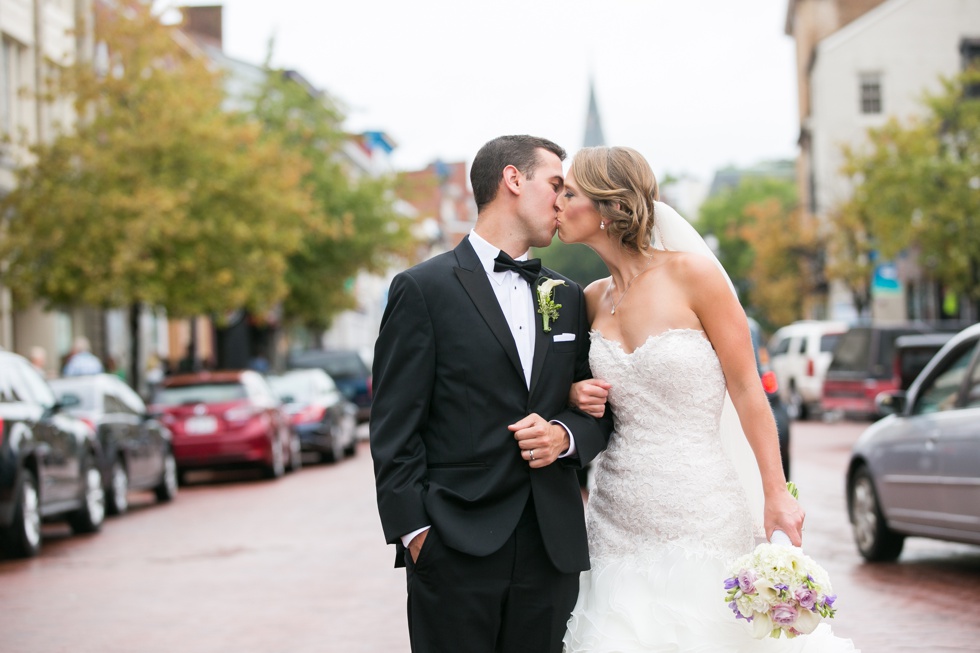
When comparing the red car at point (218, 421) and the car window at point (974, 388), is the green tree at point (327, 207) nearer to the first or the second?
the red car at point (218, 421)

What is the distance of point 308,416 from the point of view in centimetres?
2405

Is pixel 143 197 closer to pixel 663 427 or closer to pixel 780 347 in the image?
pixel 780 347

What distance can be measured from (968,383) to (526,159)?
6.25 m

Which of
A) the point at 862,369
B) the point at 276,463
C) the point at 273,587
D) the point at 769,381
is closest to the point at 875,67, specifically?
the point at 862,369

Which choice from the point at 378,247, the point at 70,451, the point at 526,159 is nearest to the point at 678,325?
the point at 526,159

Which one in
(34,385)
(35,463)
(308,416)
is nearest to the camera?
(35,463)

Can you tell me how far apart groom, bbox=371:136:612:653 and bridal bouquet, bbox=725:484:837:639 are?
1.58 ft

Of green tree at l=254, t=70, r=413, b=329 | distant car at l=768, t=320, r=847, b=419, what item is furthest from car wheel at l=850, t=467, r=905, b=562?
green tree at l=254, t=70, r=413, b=329

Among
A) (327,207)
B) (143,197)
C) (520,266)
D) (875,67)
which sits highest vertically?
(875,67)

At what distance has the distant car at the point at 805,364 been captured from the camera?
33125mm

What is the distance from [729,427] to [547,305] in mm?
861

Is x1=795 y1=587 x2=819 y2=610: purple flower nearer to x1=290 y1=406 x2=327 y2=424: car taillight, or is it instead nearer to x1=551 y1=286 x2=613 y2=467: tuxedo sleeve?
x1=551 y1=286 x2=613 y2=467: tuxedo sleeve

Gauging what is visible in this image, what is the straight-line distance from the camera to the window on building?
53.6 metres

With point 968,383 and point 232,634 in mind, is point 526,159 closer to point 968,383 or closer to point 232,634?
point 232,634
